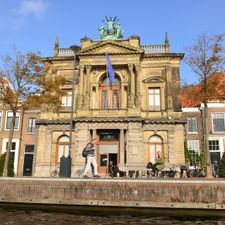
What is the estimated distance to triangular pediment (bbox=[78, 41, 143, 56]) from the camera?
31.2 meters

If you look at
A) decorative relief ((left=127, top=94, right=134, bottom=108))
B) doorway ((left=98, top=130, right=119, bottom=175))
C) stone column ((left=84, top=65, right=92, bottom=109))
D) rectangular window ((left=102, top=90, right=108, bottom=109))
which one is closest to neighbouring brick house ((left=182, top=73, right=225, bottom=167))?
decorative relief ((left=127, top=94, right=134, bottom=108))

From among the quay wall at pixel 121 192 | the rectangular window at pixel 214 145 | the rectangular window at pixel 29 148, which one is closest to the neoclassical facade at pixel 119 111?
the rectangular window at pixel 29 148

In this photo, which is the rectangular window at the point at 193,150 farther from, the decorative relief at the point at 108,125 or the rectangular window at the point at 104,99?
the rectangular window at the point at 104,99

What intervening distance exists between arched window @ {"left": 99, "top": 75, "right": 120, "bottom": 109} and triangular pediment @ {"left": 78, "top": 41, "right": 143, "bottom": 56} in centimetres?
310

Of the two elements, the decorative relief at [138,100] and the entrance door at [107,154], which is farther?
the entrance door at [107,154]

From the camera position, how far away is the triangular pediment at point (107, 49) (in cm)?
3125

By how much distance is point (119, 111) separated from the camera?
29453mm

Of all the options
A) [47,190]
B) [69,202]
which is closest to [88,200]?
[69,202]

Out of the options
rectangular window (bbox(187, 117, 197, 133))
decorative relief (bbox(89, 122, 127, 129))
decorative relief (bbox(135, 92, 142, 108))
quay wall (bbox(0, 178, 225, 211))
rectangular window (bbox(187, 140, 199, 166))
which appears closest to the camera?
quay wall (bbox(0, 178, 225, 211))

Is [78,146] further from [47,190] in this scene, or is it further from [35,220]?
[35,220]

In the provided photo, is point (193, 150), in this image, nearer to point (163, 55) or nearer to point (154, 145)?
point (154, 145)

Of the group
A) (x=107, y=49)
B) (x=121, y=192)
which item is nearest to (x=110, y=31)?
(x=107, y=49)

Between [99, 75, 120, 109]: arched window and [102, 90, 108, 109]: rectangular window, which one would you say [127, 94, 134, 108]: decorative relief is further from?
[102, 90, 108, 109]: rectangular window

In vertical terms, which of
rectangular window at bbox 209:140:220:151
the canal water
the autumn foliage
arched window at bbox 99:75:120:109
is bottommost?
the canal water
